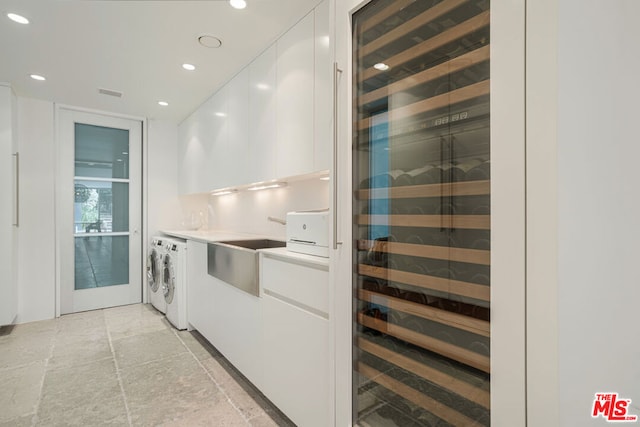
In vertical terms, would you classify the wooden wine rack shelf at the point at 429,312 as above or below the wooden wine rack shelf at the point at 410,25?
below

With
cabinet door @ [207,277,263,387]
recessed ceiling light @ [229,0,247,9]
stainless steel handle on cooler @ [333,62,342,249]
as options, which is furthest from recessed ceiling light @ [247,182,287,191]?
stainless steel handle on cooler @ [333,62,342,249]

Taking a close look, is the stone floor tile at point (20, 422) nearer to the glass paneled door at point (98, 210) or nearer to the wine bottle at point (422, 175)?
the glass paneled door at point (98, 210)

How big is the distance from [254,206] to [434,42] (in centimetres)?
269

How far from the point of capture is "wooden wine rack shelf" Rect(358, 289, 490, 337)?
87cm

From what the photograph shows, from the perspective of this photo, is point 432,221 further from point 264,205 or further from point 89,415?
point 264,205

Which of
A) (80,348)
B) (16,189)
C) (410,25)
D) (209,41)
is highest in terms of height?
(209,41)

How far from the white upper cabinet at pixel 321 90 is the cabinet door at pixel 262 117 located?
1.69 feet

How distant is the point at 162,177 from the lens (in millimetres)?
4395

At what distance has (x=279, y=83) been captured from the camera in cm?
225

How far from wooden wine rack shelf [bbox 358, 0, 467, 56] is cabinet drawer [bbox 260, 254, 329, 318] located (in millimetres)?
944

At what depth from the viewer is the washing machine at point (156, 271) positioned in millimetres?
3660
